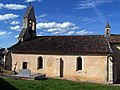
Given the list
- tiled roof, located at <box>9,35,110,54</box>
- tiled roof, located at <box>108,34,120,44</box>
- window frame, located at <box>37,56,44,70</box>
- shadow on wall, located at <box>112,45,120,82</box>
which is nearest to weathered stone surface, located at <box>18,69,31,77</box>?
window frame, located at <box>37,56,44,70</box>

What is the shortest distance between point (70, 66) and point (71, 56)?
5.12 feet

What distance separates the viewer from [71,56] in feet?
116

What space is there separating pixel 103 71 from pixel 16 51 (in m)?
15.0

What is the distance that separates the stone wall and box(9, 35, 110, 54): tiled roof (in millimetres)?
892

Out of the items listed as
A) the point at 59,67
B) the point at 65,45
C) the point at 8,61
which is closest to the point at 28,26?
the point at 8,61

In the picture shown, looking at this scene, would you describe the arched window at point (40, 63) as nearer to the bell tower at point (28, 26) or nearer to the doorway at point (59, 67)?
the doorway at point (59, 67)

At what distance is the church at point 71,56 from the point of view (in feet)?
111

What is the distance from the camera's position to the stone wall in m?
33.8

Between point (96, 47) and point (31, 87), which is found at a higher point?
point (96, 47)

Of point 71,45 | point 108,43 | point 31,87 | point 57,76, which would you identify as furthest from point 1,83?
point 108,43

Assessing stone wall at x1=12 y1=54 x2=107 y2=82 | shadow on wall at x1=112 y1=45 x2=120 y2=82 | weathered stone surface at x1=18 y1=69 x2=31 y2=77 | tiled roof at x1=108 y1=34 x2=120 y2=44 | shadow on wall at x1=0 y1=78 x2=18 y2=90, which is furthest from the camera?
tiled roof at x1=108 y1=34 x2=120 y2=44

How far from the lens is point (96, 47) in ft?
114

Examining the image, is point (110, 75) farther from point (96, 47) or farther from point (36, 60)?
point (36, 60)

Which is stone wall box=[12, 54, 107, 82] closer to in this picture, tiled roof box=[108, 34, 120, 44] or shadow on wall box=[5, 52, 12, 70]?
shadow on wall box=[5, 52, 12, 70]
